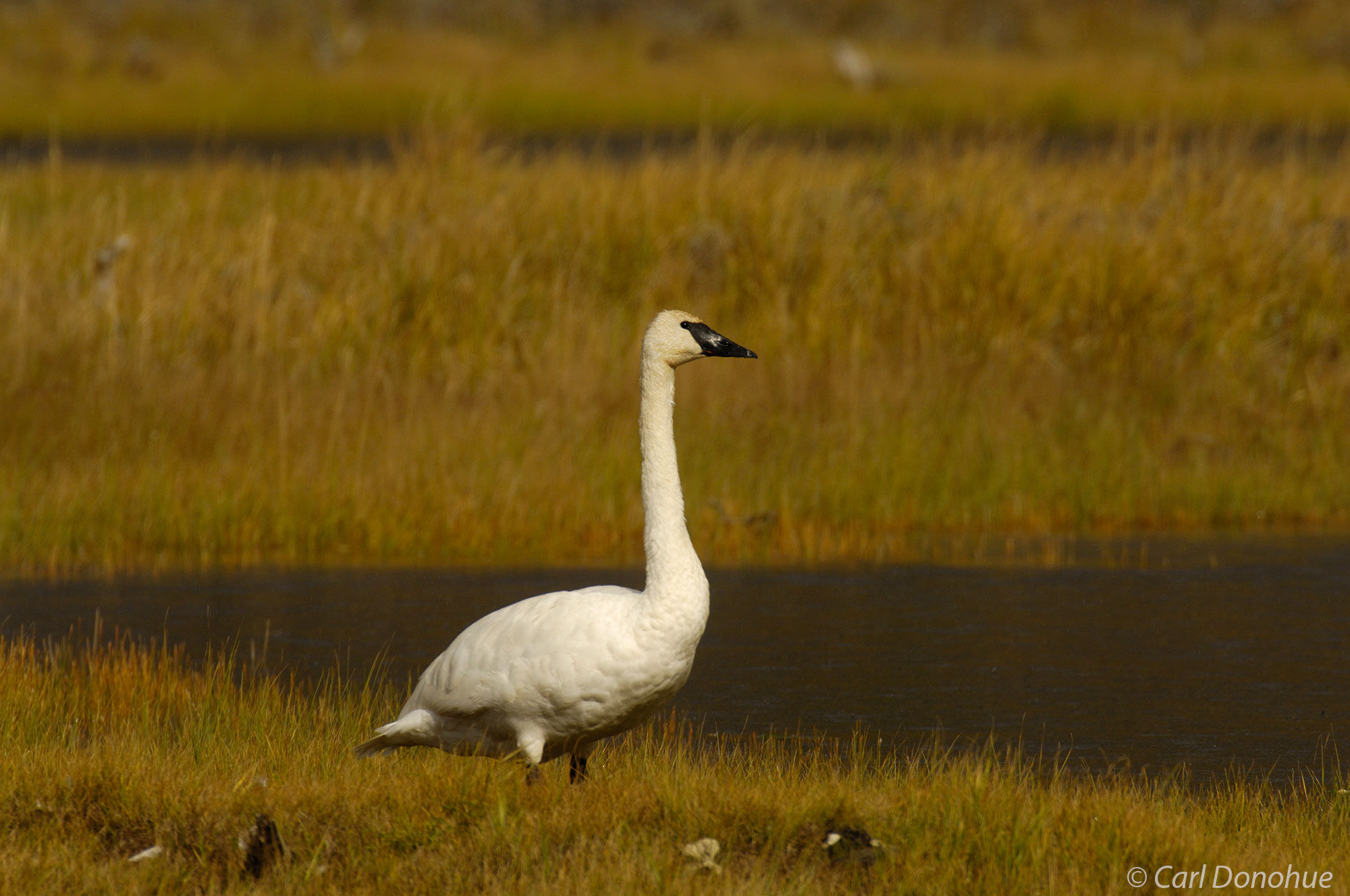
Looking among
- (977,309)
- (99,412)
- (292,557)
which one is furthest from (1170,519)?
(99,412)

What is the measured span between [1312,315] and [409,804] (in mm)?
10399

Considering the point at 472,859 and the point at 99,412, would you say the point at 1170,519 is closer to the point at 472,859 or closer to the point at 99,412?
the point at 99,412

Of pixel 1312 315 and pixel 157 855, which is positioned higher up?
pixel 1312 315

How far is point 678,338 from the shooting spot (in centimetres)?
638

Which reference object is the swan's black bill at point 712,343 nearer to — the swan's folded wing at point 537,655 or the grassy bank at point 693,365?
the swan's folded wing at point 537,655

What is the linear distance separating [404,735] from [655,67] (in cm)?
3563

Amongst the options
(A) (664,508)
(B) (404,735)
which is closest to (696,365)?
(A) (664,508)

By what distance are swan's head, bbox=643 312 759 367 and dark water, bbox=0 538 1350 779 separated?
1718 millimetres

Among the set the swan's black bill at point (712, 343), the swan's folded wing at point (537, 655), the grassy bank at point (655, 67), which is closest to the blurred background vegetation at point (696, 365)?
the swan's black bill at point (712, 343)

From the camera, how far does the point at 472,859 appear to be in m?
5.28

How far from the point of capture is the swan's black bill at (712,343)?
6.27m

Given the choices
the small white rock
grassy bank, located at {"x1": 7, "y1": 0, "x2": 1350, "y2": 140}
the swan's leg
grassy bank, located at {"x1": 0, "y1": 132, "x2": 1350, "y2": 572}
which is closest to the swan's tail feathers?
the swan's leg

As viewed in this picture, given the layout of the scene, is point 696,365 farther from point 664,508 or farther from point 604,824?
point 604,824

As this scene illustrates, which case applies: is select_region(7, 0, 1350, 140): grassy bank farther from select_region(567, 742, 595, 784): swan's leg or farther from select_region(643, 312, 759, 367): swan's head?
select_region(567, 742, 595, 784): swan's leg
